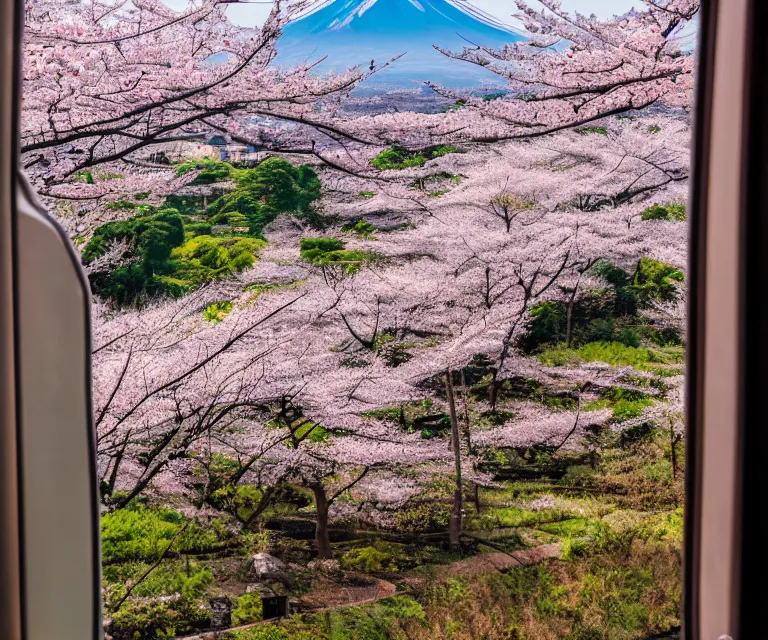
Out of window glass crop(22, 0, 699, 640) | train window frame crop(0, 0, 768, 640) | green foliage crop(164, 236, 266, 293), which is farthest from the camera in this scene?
green foliage crop(164, 236, 266, 293)

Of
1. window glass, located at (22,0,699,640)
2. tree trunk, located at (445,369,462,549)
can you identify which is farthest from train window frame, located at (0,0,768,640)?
tree trunk, located at (445,369,462,549)

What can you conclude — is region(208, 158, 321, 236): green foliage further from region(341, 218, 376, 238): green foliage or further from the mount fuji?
the mount fuji

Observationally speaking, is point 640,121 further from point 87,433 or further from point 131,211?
point 87,433

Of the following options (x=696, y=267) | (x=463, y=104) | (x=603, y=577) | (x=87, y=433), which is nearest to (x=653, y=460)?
(x=603, y=577)

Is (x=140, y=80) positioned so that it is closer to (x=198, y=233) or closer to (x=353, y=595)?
(x=198, y=233)

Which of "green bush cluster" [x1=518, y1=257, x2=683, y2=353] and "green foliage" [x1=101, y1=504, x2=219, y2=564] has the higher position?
"green bush cluster" [x1=518, y1=257, x2=683, y2=353]

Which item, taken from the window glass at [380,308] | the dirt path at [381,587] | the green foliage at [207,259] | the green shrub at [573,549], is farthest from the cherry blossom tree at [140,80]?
the green shrub at [573,549]

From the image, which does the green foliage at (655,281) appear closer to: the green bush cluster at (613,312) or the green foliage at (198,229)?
the green bush cluster at (613,312)

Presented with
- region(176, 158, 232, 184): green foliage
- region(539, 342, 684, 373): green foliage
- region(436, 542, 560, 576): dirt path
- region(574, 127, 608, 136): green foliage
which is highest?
region(574, 127, 608, 136): green foliage
